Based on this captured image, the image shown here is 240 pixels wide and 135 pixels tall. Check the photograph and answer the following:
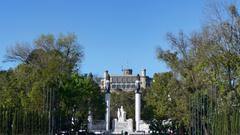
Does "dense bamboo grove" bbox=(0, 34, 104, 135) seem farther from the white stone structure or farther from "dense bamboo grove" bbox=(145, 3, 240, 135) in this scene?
the white stone structure

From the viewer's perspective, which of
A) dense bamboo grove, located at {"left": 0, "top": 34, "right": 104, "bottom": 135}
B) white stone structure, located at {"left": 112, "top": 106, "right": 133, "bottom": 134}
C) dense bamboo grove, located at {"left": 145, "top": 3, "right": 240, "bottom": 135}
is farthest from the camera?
white stone structure, located at {"left": 112, "top": 106, "right": 133, "bottom": 134}

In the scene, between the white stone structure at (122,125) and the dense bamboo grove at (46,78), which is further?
the white stone structure at (122,125)

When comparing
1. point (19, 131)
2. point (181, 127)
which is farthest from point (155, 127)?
point (19, 131)

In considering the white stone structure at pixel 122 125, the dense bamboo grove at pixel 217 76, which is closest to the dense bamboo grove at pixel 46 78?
the dense bamboo grove at pixel 217 76

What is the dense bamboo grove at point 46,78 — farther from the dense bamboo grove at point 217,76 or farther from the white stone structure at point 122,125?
the white stone structure at point 122,125

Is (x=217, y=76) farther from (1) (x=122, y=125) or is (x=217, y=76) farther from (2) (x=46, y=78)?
(1) (x=122, y=125)

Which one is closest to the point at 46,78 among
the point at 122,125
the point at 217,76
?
the point at 217,76

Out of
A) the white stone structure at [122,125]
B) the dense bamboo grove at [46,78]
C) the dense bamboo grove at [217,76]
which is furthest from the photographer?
the white stone structure at [122,125]

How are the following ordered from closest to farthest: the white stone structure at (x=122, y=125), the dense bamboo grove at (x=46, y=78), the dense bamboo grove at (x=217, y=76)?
the dense bamboo grove at (x=217, y=76)
the dense bamboo grove at (x=46, y=78)
the white stone structure at (x=122, y=125)

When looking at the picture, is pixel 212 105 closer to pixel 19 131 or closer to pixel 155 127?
pixel 19 131

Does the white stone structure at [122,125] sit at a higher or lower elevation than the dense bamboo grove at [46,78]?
lower

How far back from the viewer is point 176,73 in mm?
51562

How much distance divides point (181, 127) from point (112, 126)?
1554 inches

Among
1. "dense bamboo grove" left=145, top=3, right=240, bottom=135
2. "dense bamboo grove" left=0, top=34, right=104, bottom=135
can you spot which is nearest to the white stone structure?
"dense bamboo grove" left=0, top=34, right=104, bottom=135
